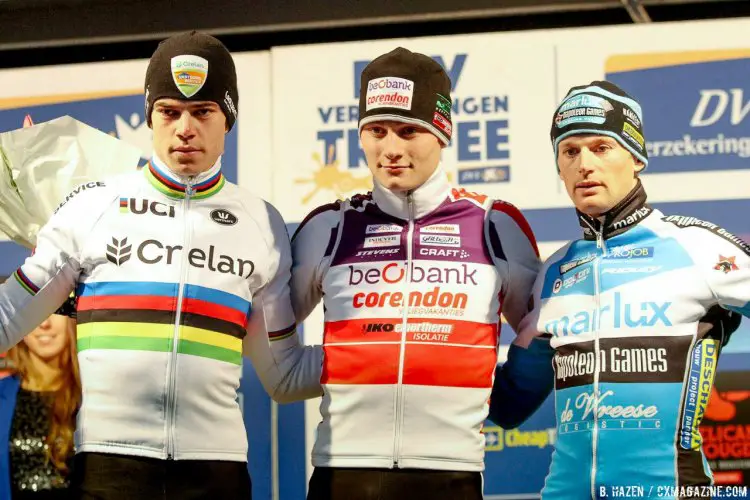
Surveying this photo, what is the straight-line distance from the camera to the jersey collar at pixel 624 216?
2930mm

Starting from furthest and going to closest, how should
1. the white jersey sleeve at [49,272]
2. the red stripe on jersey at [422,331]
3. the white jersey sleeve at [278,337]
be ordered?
the white jersey sleeve at [278,337] → the red stripe on jersey at [422,331] → the white jersey sleeve at [49,272]

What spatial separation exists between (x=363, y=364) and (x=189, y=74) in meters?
0.93

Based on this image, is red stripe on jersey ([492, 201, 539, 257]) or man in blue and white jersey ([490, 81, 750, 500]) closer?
man in blue and white jersey ([490, 81, 750, 500])

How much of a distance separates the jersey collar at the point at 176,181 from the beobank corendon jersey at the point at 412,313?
0.35 metres

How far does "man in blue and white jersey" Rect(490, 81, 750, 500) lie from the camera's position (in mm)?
2717

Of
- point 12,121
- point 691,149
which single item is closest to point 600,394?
point 691,149

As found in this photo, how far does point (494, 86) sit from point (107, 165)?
160 centimetres

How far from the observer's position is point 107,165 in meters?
3.30

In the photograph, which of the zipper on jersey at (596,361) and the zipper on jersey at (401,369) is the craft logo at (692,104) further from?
the zipper on jersey at (401,369)

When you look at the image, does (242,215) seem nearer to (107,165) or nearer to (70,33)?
(107,165)

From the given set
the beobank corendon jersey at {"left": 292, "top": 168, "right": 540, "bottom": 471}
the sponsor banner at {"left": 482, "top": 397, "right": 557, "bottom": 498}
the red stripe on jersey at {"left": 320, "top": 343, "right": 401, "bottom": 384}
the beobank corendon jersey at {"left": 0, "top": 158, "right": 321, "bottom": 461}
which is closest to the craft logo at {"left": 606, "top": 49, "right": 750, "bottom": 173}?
the sponsor banner at {"left": 482, "top": 397, "right": 557, "bottom": 498}

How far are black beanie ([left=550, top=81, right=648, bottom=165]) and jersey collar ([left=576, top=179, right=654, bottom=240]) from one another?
0.13 metres

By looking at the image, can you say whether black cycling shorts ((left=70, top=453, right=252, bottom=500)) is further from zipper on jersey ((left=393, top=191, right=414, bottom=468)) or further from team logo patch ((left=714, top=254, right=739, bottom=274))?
team logo patch ((left=714, top=254, right=739, bottom=274))

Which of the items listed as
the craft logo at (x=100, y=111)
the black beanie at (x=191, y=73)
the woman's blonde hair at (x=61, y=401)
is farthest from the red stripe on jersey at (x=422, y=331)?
the woman's blonde hair at (x=61, y=401)
